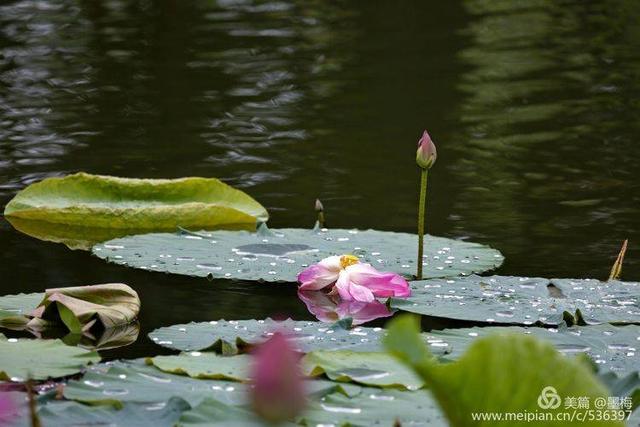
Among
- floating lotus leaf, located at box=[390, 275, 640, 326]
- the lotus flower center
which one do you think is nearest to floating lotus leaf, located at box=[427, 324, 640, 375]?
floating lotus leaf, located at box=[390, 275, 640, 326]

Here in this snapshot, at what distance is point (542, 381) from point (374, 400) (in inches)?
22.3

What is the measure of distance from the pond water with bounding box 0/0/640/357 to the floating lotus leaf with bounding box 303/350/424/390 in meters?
0.42

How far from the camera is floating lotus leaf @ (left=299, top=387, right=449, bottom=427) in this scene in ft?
5.03

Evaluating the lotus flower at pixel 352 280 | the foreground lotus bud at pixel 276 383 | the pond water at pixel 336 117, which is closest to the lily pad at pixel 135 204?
the pond water at pixel 336 117

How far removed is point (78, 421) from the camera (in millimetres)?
1540

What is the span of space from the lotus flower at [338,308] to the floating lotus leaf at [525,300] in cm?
5

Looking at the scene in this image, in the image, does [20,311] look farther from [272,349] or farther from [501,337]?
[272,349]

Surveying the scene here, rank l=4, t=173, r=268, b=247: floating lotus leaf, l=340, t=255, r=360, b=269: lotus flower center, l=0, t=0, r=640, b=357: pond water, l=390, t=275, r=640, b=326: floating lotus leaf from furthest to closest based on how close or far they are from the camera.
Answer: l=4, t=173, r=268, b=247: floating lotus leaf
l=0, t=0, r=640, b=357: pond water
l=340, t=255, r=360, b=269: lotus flower center
l=390, t=275, r=640, b=326: floating lotus leaf

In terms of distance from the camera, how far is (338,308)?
2355 millimetres

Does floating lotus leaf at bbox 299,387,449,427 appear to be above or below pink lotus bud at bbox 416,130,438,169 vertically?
below

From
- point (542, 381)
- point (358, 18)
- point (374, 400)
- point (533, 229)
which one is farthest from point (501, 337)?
point (358, 18)

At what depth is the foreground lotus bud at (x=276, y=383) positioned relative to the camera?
0.78m

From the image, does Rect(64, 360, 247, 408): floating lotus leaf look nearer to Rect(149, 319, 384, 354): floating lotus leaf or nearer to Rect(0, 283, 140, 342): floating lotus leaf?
Rect(149, 319, 384, 354): floating lotus leaf

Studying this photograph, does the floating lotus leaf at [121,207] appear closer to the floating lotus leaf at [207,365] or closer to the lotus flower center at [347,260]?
the lotus flower center at [347,260]
